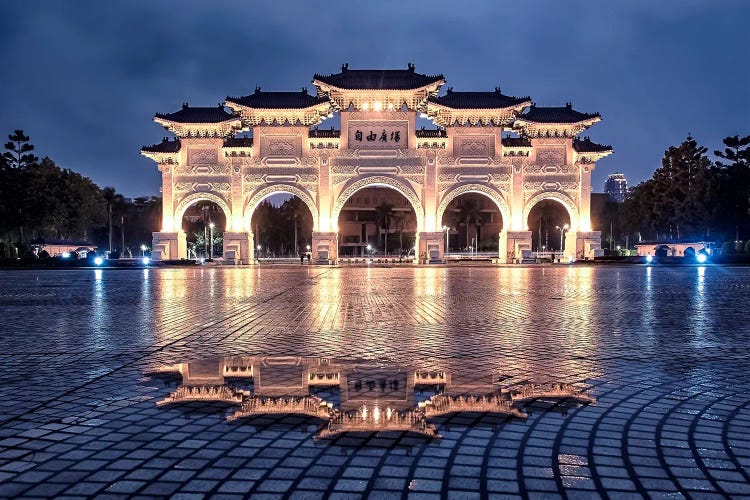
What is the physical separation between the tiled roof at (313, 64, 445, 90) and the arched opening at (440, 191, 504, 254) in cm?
3466

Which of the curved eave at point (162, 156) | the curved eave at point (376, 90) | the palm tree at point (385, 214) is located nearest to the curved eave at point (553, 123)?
the curved eave at point (376, 90)

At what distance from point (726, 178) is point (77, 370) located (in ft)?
199

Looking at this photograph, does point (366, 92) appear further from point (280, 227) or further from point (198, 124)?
point (280, 227)

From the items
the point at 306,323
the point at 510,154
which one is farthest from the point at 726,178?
the point at 306,323

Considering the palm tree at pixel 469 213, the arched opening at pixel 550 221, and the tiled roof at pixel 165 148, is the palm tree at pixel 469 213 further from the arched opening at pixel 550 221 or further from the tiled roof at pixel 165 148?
the tiled roof at pixel 165 148

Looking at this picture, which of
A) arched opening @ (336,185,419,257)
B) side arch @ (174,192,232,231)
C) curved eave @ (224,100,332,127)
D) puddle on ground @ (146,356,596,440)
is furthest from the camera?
arched opening @ (336,185,419,257)

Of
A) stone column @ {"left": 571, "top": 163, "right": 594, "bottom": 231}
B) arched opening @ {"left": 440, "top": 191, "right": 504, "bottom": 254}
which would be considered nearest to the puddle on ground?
stone column @ {"left": 571, "top": 163, "right": 594, "bottom": 231}

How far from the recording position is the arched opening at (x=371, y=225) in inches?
3494

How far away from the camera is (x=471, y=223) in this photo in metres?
83.8

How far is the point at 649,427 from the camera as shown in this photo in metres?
3.99

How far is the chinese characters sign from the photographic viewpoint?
4566cm

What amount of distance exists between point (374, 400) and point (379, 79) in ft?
143

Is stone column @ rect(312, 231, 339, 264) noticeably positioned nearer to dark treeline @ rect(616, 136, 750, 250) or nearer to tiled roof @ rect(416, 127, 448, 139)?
tiled roof @ rect(416, 127, 448, 139)

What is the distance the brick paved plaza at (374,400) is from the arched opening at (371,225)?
257 feet
